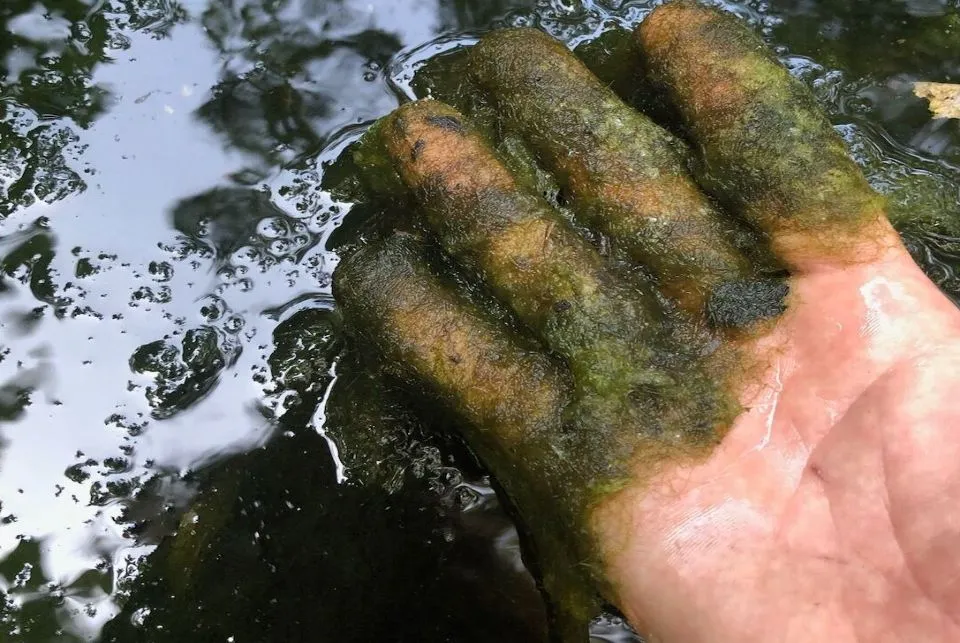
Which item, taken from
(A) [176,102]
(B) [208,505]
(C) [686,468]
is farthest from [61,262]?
(C) [686,468]

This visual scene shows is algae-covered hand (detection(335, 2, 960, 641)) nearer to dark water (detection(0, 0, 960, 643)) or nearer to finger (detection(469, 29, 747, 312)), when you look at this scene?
finger (detection(469, 29, 747, 312))

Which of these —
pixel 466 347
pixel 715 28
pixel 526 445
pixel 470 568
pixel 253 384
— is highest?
pixel 715 28

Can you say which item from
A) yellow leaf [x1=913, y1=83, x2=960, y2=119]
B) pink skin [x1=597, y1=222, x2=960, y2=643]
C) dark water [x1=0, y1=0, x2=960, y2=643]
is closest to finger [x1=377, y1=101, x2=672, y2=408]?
pink skin [x1=597, y1=222, x2=960, y2=643]

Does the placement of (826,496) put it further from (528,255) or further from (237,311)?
(237,311)

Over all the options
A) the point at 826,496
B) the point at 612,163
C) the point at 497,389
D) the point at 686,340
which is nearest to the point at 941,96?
the point at 612,163

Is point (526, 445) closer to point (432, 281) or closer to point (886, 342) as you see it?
point (432, 281)

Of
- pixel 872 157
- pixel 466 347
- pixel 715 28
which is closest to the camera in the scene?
pixel 466 347

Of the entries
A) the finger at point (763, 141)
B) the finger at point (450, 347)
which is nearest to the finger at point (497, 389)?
the finger at point (450, 347)
